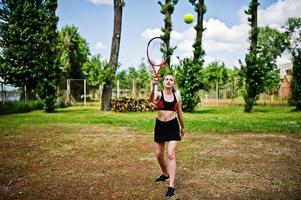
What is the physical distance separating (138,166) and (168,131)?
2229mm

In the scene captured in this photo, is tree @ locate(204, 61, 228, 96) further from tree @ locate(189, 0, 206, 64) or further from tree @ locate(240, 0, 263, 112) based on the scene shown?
tree @ locate(240, 0, 263, 112)

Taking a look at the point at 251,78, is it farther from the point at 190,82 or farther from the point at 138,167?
the point at 138,167

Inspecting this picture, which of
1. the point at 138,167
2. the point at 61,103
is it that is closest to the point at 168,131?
the point at 138,167

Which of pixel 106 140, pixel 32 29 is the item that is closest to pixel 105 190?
pixel 106 140

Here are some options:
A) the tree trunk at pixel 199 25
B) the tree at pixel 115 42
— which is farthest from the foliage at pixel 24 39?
the tree trunk at pixel 199 25

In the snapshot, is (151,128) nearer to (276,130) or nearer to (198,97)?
(276,130)

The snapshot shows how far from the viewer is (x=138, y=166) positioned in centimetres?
793

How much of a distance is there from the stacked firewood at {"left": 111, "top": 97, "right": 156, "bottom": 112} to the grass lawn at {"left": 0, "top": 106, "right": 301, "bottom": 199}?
1381 centimetres

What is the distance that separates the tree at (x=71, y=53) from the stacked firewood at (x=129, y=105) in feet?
64.6

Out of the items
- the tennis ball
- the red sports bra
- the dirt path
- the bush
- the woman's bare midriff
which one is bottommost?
the dirt path

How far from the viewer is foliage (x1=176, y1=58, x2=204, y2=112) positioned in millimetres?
25750

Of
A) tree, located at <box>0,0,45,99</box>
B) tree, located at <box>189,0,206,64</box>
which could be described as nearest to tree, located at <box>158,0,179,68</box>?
tree, located at <box>189,0,206,64</box>

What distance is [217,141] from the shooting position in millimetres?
11711

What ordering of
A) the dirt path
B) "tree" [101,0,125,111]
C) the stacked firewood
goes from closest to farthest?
the dirt path → "tree" [101,0,125,111] → the stacked firewood
